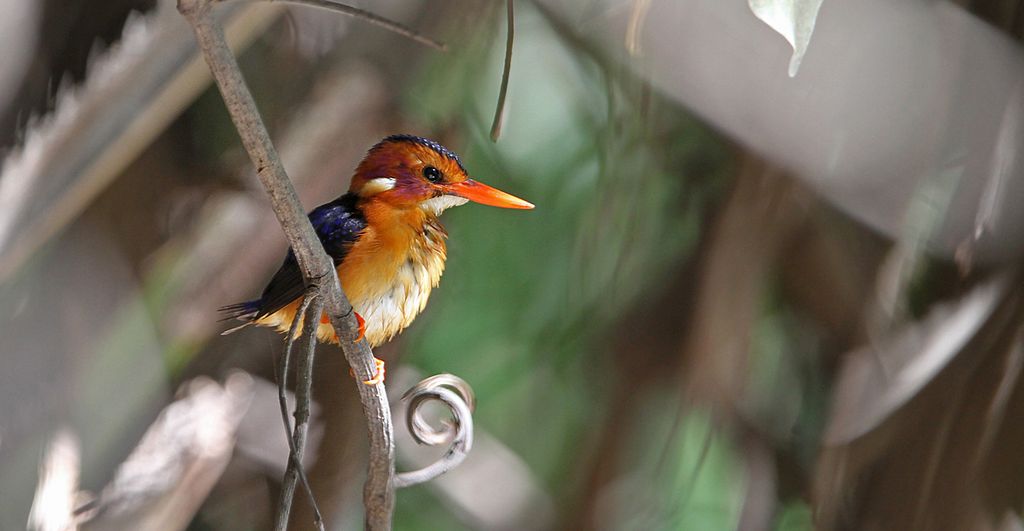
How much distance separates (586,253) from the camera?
3.64 ft

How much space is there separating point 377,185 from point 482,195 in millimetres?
67

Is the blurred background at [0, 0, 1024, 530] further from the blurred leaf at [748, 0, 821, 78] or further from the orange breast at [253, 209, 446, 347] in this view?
the blurred leaf at [748, 0, 821, 78]

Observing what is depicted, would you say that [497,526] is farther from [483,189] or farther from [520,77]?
[483,189]

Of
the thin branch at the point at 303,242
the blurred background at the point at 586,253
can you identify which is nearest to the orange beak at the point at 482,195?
the thin branch at the point at 303,242

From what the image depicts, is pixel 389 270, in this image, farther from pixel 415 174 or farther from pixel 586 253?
pixel 586 253

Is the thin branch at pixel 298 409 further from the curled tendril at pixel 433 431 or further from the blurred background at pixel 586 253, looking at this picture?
the blurred background at pixel 586 253

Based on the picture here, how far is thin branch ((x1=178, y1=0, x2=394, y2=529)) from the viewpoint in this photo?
407 mm

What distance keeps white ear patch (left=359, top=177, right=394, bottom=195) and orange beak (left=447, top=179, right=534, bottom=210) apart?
4 centimetres

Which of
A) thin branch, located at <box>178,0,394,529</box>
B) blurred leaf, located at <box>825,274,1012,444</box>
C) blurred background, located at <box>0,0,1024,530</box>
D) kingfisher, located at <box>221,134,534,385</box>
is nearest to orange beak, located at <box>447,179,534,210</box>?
kingfisher, located at <box>221,134,534,385</box>

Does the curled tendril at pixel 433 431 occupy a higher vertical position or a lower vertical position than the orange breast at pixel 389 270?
lower

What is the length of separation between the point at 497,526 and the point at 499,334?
321 millimetres

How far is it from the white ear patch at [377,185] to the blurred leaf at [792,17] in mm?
229

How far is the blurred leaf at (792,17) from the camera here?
0.55 meters

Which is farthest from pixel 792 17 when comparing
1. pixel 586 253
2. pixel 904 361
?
pixel 904 361
